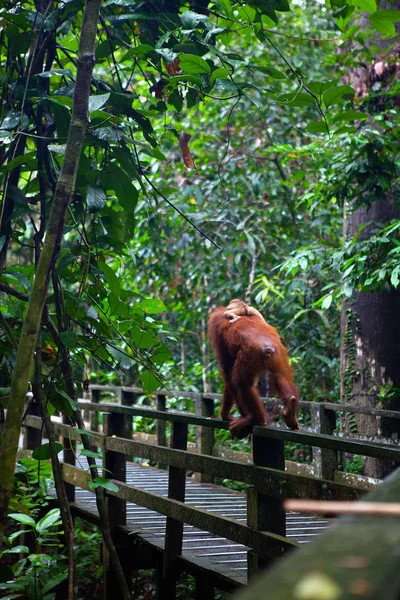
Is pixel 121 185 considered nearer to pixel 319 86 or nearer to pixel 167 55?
pixel 167 55

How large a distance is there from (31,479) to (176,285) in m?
6.21

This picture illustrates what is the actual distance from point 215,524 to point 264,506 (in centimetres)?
33

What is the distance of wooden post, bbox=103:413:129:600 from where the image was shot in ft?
14.7

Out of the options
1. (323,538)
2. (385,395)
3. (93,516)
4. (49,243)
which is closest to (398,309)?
(385,395)

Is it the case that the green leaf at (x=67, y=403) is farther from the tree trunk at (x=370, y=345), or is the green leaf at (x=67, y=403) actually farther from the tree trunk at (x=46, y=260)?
the tree trunk at (x=370, y=345)

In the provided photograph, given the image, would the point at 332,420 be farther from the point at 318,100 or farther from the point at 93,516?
the point at 318,100

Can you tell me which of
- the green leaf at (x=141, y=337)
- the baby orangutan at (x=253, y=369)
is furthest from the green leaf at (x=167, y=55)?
the baby orangutan at (x=253, y=369)

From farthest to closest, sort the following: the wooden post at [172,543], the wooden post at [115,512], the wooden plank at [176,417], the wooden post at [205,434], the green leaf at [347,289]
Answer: the wooden post at [205,434], the green leaf at [347,289], the wooden post at [115,512], the wooden plank at [176,417], the wooden post at [172,543]

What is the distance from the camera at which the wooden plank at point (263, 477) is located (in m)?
3.15

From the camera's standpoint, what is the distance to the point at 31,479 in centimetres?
438

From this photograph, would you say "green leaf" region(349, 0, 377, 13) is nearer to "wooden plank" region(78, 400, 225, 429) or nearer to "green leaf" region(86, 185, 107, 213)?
"green leaf" region(86, 185, 107, 213)

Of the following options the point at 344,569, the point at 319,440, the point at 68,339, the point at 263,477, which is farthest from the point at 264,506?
the point at 344,569

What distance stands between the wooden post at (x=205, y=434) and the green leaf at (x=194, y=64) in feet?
15.7

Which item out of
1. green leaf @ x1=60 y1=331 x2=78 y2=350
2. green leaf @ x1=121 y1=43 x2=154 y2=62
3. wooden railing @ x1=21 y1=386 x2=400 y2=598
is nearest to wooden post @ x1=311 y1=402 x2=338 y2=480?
wooden railing @ x1=21 y1=386 x2=400 y2=598
